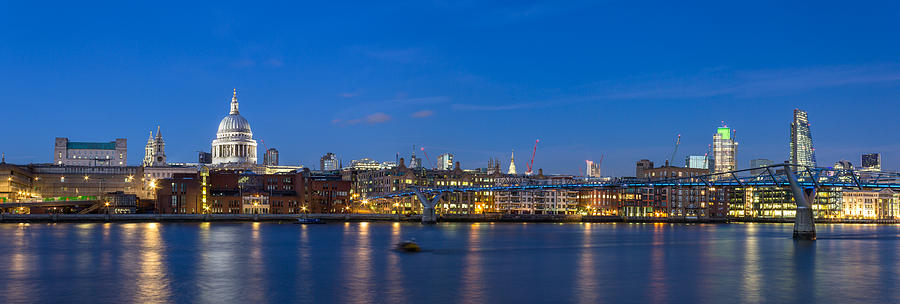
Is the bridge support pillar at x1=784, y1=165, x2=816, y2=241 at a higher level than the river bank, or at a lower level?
higher

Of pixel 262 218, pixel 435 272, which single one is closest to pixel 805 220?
pixel 435 272

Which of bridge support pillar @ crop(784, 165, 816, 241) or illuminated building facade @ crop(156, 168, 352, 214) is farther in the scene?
illuminated building facade @ crop(156, 168, 352, 214)

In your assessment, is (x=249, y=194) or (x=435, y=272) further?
(x=249, y=194)

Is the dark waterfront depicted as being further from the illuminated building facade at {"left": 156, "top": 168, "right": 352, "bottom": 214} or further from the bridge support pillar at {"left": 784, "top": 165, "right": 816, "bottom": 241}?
the illuminated building facade at {"left": 156, "top": 168, "right": 352, "bottom": 214}

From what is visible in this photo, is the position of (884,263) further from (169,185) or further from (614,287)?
(169,185)

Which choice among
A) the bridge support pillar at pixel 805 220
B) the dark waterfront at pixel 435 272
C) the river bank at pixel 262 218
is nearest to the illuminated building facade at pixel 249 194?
the river bank at pixel 262 218

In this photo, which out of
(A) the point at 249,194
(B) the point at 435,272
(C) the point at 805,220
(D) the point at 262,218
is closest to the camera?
(B) the point at 435,272

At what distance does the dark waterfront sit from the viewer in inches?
1815

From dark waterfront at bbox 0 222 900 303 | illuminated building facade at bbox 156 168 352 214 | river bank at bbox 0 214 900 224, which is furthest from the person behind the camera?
illuminated building facade at bbox 156 168 352 214

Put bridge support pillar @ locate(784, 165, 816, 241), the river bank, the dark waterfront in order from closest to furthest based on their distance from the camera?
1. the dark waterfront
2. bridge support pillar @ locate(784, 165, 816, 241)
3. the river bank

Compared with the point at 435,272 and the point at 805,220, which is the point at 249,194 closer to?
the point at 805,220

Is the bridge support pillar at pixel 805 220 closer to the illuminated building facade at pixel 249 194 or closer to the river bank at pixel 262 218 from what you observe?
the river bank at pixel 262 218

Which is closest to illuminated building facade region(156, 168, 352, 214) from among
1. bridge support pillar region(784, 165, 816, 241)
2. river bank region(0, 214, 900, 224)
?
river bank region(0, 214, 900, 224)

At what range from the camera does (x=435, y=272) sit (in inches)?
2293
